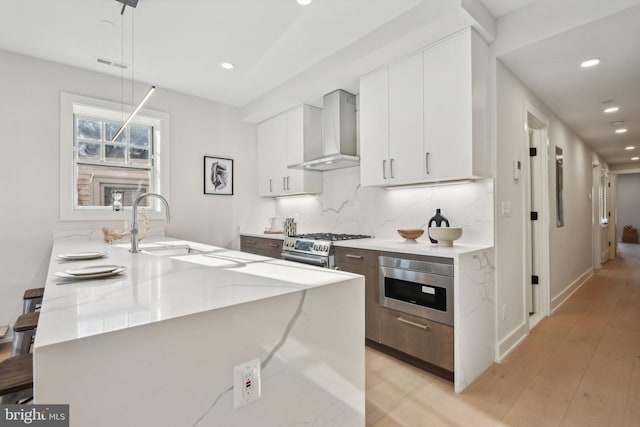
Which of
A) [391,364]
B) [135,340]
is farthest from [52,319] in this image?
[391,364]

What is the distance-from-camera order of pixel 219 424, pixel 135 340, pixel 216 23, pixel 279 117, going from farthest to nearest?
pixel 279 117 < pixel 216 23 < pixel 219 424 < pixel 135 340

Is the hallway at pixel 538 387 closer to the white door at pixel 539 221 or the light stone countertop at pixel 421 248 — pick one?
the white door at pixel 539 221

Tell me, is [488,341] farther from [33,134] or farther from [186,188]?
[33,134]

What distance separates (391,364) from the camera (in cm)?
238

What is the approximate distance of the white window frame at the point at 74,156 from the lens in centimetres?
313

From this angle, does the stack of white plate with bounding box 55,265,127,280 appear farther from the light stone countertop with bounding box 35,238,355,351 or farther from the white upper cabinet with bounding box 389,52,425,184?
the white upper cabinet with bounding box 389,52,425,184

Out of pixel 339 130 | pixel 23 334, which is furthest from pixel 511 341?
pixel 23 334

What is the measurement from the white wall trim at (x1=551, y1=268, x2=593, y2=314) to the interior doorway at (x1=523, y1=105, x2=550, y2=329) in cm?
24

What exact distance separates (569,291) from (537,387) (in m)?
2.77

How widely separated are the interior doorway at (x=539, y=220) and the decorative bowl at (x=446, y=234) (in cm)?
149

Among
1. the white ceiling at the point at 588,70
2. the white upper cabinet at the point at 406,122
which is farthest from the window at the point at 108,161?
the white ceiling at the point at 588,70

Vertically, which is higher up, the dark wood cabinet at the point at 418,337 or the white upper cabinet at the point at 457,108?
the white upper cabinet at the point at 457,108

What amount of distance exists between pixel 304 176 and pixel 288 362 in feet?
9.87

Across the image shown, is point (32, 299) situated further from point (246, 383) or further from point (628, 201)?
point (628, 201)
